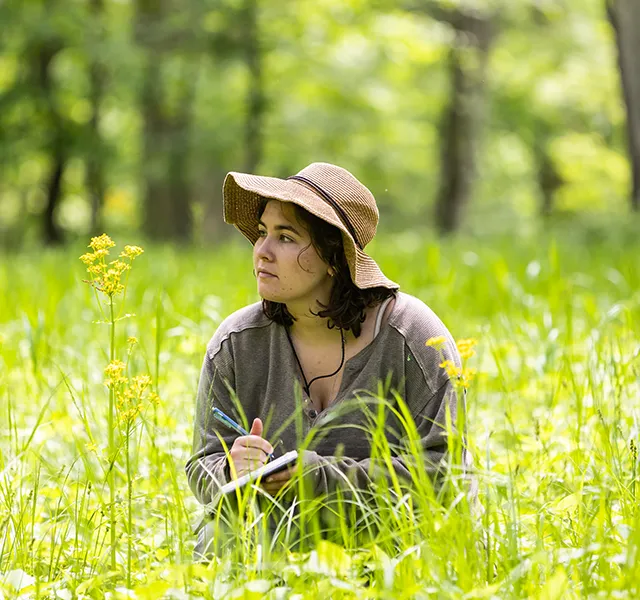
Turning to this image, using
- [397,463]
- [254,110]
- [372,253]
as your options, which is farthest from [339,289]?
[254,110]

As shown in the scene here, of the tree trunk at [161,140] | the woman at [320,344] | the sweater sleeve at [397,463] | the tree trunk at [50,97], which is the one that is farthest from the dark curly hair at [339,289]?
the tree trunk at [50,97]

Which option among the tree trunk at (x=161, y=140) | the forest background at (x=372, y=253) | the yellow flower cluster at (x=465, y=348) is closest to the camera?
the yellow flower cluster at (x=465, y=348)

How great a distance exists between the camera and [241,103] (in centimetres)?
1521

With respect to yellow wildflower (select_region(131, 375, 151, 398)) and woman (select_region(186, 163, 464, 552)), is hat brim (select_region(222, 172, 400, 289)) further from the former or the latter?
yellow wildflower (select_region(131, 375, 151, 398))

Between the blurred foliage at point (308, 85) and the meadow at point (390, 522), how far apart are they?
5506 mm

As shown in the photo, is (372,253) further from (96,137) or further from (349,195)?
(96,137)

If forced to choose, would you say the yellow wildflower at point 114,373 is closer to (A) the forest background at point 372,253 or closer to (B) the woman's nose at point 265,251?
(A) the forest background at point 372,253

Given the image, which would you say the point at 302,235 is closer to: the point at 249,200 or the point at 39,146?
the point at 249,200

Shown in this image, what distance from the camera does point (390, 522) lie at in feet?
7.44

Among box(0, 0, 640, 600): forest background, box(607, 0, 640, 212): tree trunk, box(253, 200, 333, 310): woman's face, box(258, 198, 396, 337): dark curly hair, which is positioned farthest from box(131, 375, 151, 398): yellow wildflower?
box(607, 0, 640, 212): tree trunk

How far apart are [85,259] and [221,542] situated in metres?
0.77

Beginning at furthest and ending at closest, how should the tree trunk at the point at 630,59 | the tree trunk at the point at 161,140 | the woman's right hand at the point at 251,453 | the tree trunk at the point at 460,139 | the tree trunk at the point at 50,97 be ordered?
the tree trunk at the point at 460,139 < the tree trunk at the point at 50,97 < the tree trunk at the point at 161,140 < the tree trunk at the point at 630,59 < the woman's right hand at the point at 251,453

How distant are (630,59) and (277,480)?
9.22m

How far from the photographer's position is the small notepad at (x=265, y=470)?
2141 millimetres
